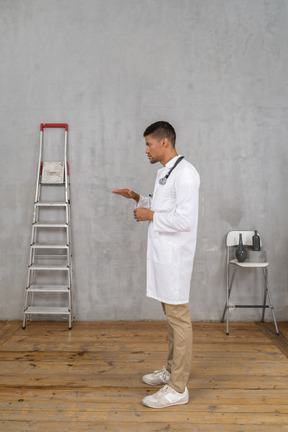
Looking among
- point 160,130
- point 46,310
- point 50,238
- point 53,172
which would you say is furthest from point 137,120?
point 46,310

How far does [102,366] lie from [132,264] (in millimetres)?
1302

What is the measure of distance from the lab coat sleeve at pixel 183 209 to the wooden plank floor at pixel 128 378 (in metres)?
1.09

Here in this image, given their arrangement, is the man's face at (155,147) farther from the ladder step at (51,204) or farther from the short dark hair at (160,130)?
the ladder step at (51,204)

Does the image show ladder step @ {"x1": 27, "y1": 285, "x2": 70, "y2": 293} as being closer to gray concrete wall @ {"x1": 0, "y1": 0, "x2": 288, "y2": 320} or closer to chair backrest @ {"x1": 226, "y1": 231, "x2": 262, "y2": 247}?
gray concrete wall @ {"x1": 0, "y1": 0, "x2": 288, "y2": 320}

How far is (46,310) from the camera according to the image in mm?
3658

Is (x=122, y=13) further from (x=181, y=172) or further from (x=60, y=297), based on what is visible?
(x=60, y=297)

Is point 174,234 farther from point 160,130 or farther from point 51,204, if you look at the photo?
point 51,204

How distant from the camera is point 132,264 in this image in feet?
12.8

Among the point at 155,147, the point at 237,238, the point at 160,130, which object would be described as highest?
the point at 160,130

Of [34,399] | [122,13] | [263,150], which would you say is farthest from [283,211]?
[34,399]

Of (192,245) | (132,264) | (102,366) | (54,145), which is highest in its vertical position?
(54,145)

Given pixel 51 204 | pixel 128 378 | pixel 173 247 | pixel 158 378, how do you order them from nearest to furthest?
pixel 173 247 → pixel 158 378 → pixel 128 378 → pixel 51 204

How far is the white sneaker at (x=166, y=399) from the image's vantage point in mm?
2191

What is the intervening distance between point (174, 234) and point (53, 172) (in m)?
2.04
